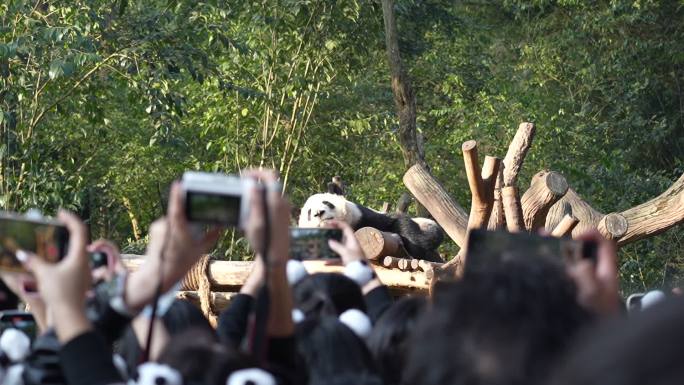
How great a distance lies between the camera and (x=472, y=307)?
1.60 m

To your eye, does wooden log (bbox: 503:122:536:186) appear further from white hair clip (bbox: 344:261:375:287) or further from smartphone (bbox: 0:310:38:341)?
smartphone (bbox: 0:310:38:341)

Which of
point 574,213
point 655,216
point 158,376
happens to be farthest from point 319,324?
point 574,213

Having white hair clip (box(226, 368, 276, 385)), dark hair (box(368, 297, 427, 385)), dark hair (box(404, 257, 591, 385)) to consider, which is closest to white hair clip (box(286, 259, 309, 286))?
dark hair (box(368, 297, 427, 385))

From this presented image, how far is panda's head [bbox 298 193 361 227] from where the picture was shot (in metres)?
8.29

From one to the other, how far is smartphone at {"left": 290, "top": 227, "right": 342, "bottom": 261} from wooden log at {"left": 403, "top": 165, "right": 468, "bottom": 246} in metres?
5.21

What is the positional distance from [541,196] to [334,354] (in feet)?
17.5

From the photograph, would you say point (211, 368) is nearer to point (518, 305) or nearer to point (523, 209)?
point (518, 305)

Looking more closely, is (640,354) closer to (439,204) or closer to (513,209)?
Answer: (513,209)

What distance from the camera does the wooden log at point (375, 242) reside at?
793 centimetres

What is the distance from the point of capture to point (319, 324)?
2678 mm

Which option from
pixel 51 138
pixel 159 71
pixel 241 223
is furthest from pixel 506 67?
pixel 241 223

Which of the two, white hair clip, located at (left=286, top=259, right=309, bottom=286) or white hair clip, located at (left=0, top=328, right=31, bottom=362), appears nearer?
white hair clip, located at (left=0, top=328, right=31, bottom=362)

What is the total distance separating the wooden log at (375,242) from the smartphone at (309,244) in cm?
480

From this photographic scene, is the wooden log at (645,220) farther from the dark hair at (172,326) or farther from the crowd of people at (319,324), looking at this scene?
the dark hair at (172,326)
